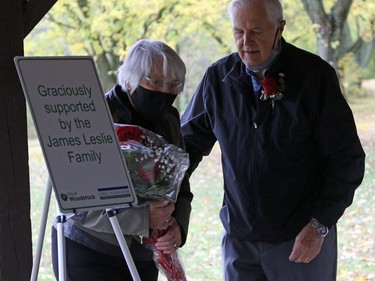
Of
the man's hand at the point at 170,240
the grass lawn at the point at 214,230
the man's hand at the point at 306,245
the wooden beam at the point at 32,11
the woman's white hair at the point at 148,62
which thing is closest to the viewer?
the woman's white hair at the point at 148,62

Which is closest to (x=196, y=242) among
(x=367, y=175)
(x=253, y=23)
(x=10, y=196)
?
(x=367, y=175)

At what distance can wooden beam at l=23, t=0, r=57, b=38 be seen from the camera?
2863 mm

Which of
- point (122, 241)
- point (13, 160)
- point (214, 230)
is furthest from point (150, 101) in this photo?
point (214, 230)

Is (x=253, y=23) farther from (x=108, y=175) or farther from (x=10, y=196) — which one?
(x=10, y=196)

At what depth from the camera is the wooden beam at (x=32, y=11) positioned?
9.39 ft

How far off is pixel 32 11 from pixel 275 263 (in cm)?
148

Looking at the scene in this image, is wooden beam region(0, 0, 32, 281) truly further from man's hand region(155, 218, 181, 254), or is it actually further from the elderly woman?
man's hand region(155, 218, 181, 254)

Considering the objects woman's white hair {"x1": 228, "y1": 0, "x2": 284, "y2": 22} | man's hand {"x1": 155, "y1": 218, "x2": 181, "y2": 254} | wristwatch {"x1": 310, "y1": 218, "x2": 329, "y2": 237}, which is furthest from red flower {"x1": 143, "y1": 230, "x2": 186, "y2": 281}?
woman's white hair {"x1": 228, "y1": 0, "x2": 284, "y2": 22}

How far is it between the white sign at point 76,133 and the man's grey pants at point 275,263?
672 millimetres

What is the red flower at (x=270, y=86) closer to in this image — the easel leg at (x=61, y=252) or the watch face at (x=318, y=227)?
the watch face at (x=318, y=227)

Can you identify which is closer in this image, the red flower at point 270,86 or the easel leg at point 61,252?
the easel leg at point 61,252

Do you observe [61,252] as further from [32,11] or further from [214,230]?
[214,230]

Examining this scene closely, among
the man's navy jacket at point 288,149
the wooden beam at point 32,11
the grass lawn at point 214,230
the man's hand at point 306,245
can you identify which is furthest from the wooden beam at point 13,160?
the grass lawn at point 214,230

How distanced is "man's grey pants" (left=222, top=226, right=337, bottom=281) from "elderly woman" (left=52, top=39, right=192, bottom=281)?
401 millimetres
